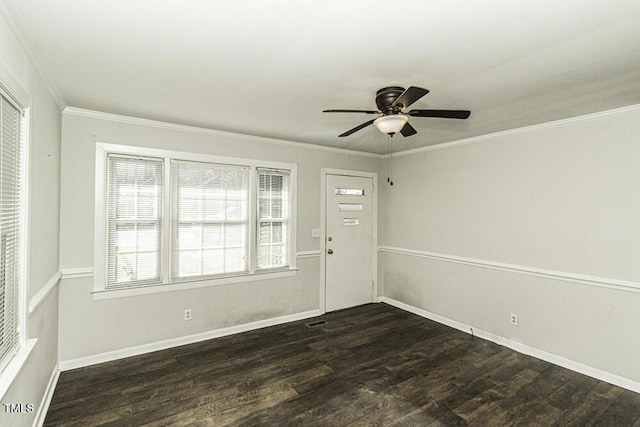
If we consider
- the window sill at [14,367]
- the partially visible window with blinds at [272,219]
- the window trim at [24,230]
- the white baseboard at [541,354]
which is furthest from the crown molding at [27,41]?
the white baseboard at [541,354]

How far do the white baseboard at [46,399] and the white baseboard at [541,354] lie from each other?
414 centimetres

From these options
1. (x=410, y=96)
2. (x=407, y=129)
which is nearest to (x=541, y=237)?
(x=407, y=129)

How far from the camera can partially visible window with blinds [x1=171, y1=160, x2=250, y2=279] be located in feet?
11.6

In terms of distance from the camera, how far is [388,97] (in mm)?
2365

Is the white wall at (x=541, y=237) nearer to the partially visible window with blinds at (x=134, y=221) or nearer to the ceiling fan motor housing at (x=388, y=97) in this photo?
the ceiling fan motor housing at (x=388, y=97)

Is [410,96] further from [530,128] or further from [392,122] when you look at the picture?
[530,128]

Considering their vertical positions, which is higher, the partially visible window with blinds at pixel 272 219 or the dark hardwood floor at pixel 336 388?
the partially visible window with blinds at pixel 272 219

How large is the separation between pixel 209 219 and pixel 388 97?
2.44 m

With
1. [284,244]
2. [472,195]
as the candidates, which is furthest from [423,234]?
[284,244]

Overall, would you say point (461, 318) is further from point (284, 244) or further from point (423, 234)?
point (284, 244)

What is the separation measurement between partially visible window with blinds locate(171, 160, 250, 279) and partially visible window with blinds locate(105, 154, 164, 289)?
0.18m

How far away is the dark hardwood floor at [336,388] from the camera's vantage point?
234cm

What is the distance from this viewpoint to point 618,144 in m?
2.83

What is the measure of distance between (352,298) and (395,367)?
1.86 metres
